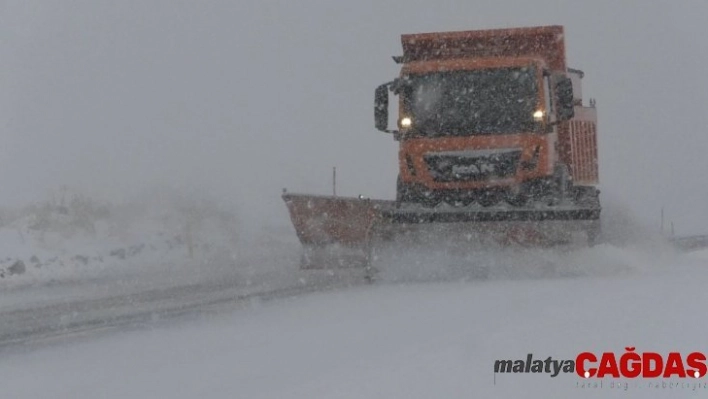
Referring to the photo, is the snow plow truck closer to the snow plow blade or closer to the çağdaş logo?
the snow plow blade

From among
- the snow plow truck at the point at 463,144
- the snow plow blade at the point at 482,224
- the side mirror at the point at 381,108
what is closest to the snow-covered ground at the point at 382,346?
the snow plow blade at the point at 482,224

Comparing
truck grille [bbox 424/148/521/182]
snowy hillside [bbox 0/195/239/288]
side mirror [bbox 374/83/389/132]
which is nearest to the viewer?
truck grille [bbox 424/148/521/182]

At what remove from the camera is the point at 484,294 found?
7828 millimetres

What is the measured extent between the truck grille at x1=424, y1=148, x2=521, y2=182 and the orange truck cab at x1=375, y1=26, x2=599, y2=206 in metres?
0.01

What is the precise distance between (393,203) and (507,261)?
72.6 inches

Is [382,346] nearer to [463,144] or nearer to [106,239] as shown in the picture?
[463,144]

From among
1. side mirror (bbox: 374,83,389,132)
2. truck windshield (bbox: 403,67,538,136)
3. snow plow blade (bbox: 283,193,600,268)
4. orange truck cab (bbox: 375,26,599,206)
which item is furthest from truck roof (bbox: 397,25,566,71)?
snow plow blade (bbox: 283,193,600,268)

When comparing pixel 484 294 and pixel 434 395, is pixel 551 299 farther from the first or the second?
pixel 434 395

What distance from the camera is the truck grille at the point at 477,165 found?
10.7m

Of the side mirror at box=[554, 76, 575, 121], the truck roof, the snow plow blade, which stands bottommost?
the snow plow blade

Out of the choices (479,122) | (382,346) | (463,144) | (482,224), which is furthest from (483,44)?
(382,346)

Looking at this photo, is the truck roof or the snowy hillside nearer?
the truck roof

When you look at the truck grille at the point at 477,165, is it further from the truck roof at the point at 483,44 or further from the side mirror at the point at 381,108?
the truck roof at the point at 483,44

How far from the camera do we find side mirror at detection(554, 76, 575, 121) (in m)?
10.9
